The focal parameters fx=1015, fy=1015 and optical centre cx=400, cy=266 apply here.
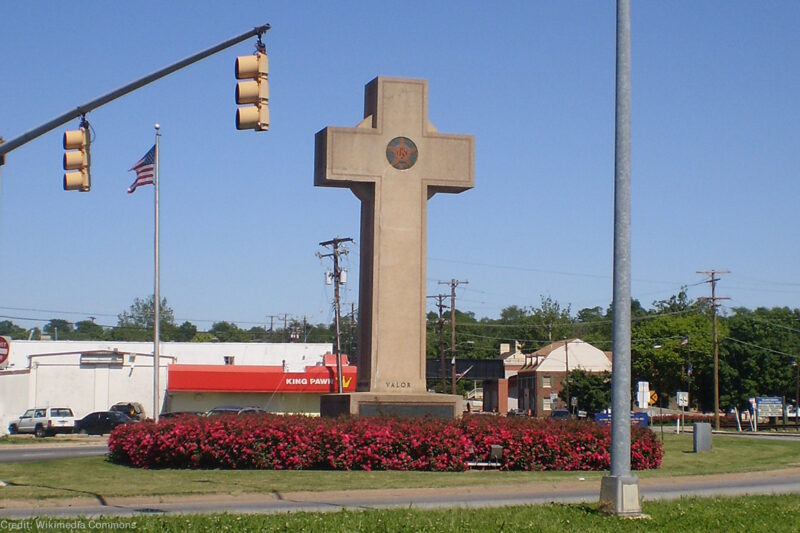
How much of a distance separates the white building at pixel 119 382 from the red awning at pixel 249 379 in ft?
0.21

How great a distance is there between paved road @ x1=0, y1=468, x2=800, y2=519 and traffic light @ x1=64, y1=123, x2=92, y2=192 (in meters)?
5.18

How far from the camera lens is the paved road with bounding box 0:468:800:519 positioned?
53.3 feet

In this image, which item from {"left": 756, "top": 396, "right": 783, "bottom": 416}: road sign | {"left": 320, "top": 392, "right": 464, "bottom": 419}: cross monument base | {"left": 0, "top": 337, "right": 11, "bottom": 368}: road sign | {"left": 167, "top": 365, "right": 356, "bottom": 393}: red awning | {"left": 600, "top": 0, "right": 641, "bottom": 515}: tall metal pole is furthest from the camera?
{"left": 756, "top": 396, "right": 783, "bottom": 416}: road sign

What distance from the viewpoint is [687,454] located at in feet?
111

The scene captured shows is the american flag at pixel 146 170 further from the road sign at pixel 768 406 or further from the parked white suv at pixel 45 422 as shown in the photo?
the road sign at pixel 768 406

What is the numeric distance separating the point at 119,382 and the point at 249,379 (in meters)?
8.74

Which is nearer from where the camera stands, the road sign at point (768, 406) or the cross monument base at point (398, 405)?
the cross monument base at point (398, 405)

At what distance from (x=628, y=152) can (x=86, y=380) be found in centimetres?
5657

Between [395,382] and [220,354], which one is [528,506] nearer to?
[395,382]

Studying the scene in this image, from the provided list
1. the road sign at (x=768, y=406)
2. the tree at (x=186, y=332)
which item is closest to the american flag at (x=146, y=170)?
the road sign at (x=768, y=406)

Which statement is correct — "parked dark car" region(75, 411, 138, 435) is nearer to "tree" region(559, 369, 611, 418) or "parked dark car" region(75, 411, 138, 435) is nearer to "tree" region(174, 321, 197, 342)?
"tree" region(559, 369, 611, 418)

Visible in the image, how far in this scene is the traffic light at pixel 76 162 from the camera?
16.4 meters

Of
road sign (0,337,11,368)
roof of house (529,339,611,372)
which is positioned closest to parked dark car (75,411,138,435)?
road sign (0,337,11,368)

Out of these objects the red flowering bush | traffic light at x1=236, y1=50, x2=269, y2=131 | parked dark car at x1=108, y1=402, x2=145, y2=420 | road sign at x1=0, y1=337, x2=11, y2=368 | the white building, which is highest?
traffic light at x1=236, y1=50, x2=269, y2=131
